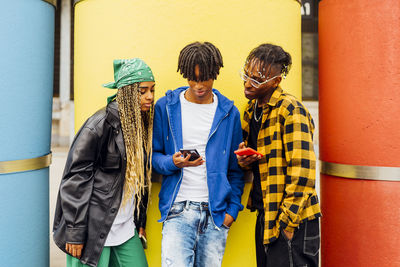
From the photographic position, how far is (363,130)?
9.77ft

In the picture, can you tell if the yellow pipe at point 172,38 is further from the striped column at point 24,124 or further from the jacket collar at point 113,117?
the jacket collar at point 113,117

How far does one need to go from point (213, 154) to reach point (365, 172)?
123 cm

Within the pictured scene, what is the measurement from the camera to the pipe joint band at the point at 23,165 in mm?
2887

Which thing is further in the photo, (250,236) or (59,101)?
(59,101)

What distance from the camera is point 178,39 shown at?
121 inches

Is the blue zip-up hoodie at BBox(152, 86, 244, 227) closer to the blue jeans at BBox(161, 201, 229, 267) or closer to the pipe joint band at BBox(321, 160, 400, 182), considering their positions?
the blue jeans at BBox(161, 201, 229, 267)

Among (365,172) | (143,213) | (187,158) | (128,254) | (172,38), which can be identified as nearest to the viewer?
(187,158)

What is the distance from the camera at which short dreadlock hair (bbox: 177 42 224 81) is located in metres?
2.54

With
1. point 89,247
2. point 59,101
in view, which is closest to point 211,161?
point 89,247

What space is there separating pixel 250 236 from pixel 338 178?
0.86m

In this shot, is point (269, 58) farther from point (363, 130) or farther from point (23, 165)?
point (23, 165)

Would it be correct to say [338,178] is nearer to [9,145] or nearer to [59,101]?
[9,145]

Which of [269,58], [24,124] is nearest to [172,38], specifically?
[269,58]

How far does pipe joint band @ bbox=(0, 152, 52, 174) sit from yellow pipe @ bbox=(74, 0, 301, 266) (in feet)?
1.69
